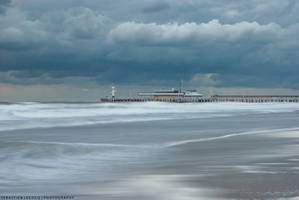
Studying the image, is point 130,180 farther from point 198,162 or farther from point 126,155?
point 126,155

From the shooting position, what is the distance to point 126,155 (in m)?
11.6

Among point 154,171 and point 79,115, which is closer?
point 154,171

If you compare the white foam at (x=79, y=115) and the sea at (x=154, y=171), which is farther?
the white foam at (x=79, y=115)

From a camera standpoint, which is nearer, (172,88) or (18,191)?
(18,191)

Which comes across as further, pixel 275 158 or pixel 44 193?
pixel 275 158

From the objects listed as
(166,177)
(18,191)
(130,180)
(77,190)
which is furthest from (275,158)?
(18,191)

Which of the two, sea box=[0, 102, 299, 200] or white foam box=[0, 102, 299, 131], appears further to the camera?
white foam box=[0, 102, 299, 131]

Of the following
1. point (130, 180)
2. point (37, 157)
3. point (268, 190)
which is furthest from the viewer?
point (37, 157)

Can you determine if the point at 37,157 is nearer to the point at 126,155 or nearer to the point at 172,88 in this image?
the point at 126,155

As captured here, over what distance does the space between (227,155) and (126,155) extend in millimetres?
2649

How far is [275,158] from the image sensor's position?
33.4 ft

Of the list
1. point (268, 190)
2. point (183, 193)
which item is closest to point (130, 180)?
point (183, 193)

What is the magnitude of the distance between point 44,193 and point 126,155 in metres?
4.97

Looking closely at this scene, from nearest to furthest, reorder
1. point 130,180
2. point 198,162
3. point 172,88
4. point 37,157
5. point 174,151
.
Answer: point 130,180 → point 198,162 → point 37,157 → point 174,151 → point 172,88
